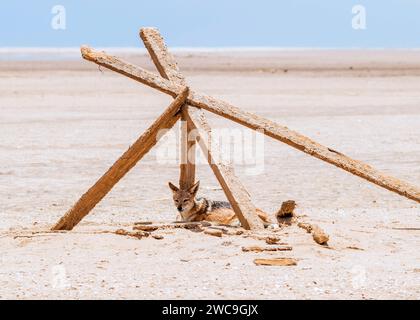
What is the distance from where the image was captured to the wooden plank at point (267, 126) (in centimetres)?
983

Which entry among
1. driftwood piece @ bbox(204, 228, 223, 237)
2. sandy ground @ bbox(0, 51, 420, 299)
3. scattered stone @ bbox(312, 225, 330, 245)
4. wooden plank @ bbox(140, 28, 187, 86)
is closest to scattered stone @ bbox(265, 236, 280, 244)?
sandy ground @ bbox(0, 51, 420, 299)

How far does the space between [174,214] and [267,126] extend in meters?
2.44

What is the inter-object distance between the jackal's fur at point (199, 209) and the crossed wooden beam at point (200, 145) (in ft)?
1.06

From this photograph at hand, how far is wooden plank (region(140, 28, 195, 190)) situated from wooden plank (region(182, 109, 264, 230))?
0.53 feet

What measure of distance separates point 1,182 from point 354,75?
125ft

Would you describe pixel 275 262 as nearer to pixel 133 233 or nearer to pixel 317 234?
pixel 317 234

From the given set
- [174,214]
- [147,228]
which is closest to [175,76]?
[147,228]

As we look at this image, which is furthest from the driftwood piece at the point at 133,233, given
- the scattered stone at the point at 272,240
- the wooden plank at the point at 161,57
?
the wooden plank at the point at 161,57

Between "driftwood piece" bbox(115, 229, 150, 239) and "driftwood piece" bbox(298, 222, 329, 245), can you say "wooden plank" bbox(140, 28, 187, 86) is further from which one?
"driftwood piece" bbox(298, 222, 329, 245)

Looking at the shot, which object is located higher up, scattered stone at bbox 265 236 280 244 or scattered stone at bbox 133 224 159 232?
scattered stone at bbox 133 224 159 232

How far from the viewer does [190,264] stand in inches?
332

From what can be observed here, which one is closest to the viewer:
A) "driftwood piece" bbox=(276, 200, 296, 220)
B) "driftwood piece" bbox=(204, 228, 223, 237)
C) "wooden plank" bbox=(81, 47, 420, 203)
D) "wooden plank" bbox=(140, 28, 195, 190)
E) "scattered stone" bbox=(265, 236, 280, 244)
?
"scattered stone" bbox=(265, 236, 280, 244)

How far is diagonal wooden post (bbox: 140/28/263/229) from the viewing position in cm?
966
